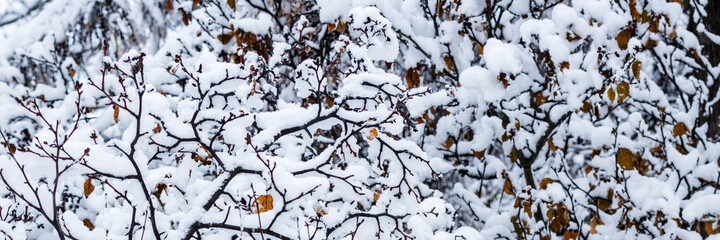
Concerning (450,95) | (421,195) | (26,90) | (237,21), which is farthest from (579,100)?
(26,90)

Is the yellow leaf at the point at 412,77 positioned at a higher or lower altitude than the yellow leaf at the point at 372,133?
higher

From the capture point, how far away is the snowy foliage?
177 cm

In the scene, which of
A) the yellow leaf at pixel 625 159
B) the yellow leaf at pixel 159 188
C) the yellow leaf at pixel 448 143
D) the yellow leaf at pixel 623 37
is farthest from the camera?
the yellow leaf at pixel 448 143

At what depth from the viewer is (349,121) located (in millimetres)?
1903

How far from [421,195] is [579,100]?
1.09m

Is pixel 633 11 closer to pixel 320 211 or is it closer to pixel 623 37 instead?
pixel 623 37

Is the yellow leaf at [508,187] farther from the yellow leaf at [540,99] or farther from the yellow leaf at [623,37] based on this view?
the yellow leaf at [623,37]

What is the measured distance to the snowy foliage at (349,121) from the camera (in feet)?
5.80

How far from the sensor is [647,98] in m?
3.77

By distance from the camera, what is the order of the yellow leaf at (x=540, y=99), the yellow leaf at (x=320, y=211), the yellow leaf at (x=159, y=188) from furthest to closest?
the yellow leaf at (x=540, y=99), the yellow leaf at (x=320, y=211), the yellow leaf at (x=159, y=188)

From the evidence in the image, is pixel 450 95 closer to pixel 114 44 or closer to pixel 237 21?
pixel 237 21

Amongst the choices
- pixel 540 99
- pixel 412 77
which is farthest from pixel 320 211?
pixel 540 99

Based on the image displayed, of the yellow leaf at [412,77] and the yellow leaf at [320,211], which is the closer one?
the yellow leaf at [320,211]

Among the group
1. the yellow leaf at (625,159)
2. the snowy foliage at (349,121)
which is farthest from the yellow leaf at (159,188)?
the yellow leaf at (625,159)
